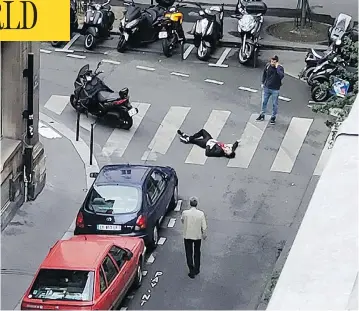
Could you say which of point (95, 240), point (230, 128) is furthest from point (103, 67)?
point (95, 240)

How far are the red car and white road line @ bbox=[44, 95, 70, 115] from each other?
795 centimetres

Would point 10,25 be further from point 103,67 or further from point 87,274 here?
point 103,67

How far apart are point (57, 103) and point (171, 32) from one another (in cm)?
451

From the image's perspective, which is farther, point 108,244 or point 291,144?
point 291,144

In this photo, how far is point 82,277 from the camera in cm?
1222

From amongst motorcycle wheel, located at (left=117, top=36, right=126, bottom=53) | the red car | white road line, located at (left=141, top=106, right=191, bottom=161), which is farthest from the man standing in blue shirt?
the red car

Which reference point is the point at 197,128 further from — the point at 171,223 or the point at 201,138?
the point at 171,223

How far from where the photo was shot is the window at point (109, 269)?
12.6m

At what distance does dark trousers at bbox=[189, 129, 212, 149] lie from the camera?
19.4 metres

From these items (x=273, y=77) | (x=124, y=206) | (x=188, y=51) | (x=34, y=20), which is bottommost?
(x=188, y=51)

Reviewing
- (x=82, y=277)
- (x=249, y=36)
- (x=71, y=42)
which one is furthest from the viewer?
(x=71, y=42)

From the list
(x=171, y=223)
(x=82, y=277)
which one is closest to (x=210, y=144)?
(x=171, y=223)

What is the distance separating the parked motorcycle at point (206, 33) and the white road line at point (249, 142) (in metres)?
3.99

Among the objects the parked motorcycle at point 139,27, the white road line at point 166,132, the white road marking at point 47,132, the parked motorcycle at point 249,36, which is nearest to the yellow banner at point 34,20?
the white road line at point 166,132
